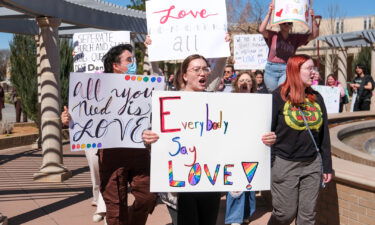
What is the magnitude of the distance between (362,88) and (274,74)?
8.90m

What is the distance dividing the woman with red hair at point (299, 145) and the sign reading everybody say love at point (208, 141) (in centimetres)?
58

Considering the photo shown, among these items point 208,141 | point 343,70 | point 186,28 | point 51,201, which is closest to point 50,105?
point 51,201

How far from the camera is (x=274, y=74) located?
5.89 m

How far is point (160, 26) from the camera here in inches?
229

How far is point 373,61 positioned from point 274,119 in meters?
19.0

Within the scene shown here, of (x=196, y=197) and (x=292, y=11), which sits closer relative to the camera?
(x=196, y=197)

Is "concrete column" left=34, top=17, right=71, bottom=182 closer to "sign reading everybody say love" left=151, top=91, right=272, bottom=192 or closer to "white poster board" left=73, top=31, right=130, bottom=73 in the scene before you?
"white poster board" left=73, top=31, right=130, bottom=73

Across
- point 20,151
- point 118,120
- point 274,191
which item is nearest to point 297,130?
point 274,191

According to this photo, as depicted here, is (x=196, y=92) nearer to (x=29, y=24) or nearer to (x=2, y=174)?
(x=2, y=174)

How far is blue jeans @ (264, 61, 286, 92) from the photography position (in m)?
5.85

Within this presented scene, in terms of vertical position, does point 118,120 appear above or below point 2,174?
above

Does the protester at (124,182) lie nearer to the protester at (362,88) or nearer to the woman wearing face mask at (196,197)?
the woman wearing face mask at (196,197)

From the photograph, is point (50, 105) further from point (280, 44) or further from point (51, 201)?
point (280, 44)

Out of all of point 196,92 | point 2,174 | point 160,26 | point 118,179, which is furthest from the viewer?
point 2,174
